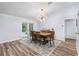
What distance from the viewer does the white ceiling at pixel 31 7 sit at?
86.4 inches

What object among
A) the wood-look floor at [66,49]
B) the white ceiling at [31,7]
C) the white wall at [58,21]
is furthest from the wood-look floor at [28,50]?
the white ceiling at [31,7]

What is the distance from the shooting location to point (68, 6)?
2197 mm

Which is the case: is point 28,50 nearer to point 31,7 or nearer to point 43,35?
point 43,35

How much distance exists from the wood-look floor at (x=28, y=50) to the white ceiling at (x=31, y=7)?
0.91 meters

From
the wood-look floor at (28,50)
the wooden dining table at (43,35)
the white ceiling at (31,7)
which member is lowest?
the wood-look floor at (28,50)

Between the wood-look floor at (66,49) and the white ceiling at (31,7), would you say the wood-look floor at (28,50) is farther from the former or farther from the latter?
the white ceiling at (31,7)

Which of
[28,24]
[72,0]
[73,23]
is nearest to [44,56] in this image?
[28,24]

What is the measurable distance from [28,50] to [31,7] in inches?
51.1

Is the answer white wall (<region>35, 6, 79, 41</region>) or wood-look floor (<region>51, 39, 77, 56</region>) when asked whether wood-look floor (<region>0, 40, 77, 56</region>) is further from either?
white wall (<region>35, 6, 79, 41</region>)

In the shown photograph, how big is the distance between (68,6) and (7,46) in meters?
2.21

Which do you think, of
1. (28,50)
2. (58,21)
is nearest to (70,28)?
(58,21)

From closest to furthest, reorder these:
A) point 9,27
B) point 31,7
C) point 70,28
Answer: point 70,28 < point 31,7 < point 9,27

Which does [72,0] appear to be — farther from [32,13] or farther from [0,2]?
[0,2]

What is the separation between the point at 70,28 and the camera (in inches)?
89.5
